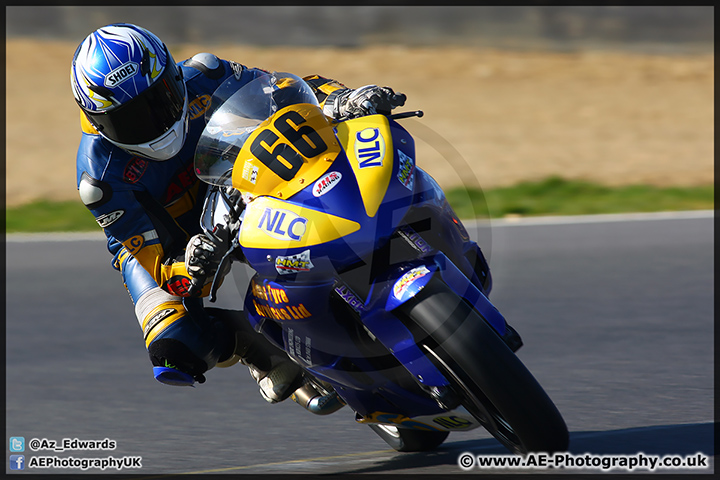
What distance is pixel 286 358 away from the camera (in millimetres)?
3986

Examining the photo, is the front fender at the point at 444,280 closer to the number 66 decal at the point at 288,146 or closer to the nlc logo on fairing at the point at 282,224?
the nlc logo on fairing at the point at 282,224

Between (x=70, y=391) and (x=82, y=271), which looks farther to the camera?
(x=82, y=271)

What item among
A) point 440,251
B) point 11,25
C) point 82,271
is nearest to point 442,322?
point 440,251

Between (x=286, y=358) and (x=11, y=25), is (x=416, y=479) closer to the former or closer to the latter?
(x=286, y=358)

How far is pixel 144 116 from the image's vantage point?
374 cm

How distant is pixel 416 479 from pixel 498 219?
662 cm

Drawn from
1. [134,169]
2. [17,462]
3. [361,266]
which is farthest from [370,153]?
[17,462]

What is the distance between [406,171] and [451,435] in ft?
5.02

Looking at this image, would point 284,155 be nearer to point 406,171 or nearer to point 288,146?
point 288,146

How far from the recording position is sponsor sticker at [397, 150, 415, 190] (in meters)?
3.20

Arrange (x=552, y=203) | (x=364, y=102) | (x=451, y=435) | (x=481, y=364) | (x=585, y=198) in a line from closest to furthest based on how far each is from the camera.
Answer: (x=481, y=364), (x=364, y=102), (x=451, y=435), (x=552, y=203), (x=585, y=198)

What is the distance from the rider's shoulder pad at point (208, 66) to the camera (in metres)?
4.24

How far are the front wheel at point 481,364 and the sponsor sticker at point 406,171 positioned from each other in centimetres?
35

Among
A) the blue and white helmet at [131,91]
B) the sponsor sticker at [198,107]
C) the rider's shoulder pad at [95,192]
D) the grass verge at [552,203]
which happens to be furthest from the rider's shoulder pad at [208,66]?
the grass verge at [552,203]
